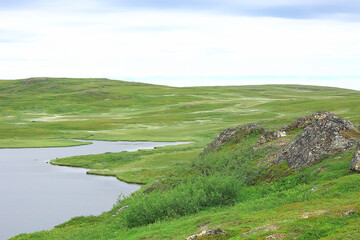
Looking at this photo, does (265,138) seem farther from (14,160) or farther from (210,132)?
(210,132)

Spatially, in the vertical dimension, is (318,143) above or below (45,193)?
above

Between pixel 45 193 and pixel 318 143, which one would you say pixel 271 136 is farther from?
pixel 45 193

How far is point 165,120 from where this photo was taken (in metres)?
130

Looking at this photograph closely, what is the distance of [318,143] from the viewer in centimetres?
2727

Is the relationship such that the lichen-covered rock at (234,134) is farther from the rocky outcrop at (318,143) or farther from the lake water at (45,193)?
the rocky outcrop at (318,143)

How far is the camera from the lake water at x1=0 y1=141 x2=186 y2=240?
33875mm

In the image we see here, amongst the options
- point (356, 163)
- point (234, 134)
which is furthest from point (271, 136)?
point (356, 163)

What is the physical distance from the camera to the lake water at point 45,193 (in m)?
33.9

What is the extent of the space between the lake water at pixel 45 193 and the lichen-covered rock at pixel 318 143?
1803cm

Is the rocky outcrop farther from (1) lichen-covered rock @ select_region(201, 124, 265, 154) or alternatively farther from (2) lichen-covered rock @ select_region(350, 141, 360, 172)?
(1) lichen-covered rock @ select_region(201, 124, 265, 154)

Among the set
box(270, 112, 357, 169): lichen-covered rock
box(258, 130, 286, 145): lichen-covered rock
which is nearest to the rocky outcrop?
box(270, 112, 357, 169): lichen-covered rock

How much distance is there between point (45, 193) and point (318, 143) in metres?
30.2

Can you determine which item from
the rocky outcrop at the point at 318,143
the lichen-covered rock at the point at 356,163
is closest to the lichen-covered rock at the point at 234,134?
the rocky outcrop at the point at 318,143

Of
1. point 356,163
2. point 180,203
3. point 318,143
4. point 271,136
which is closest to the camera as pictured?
point 356,163
